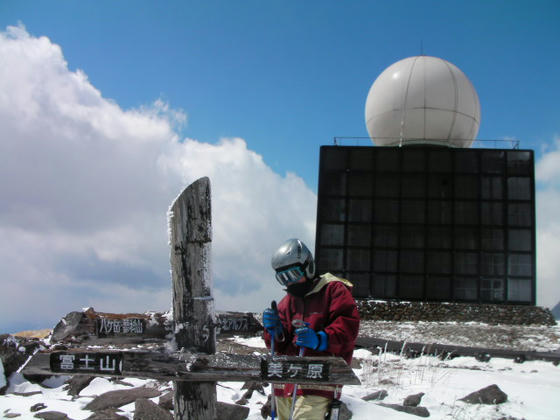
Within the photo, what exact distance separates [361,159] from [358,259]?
11.5 ft

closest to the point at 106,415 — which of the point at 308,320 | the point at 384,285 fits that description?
the point at 308,320

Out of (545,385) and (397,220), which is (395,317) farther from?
(545,385)

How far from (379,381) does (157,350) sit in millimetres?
4461

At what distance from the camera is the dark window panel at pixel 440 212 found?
17984mm

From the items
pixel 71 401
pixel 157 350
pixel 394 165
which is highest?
pixel 394 165

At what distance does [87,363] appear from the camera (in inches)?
131

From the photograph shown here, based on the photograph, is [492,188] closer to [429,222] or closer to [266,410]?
[429,222]

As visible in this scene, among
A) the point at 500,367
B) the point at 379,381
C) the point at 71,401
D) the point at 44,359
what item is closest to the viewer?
the point at 44,359

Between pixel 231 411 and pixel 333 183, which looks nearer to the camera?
pixel 231 411

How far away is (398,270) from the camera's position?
58.0 ft

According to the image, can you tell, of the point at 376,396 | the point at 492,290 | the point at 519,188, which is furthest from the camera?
the point at 519,188

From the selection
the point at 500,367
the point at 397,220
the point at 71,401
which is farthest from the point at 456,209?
the point at 71,401

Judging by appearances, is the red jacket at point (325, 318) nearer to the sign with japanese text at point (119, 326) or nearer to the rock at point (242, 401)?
the sign with japanese text at point (119, 326)

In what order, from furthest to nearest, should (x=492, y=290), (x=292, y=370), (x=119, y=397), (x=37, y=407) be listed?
(x=492, y=290) < (x=119, y=397) < (x=37, y=407) < (x=292, y=370)
